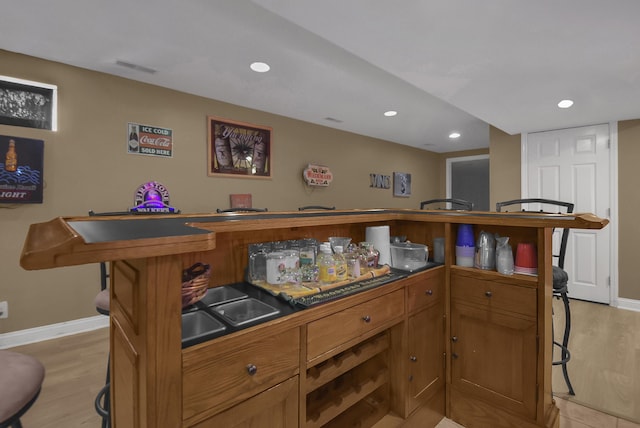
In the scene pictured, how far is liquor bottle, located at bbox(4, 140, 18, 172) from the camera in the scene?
2498mm

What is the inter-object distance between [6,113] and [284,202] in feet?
9.36

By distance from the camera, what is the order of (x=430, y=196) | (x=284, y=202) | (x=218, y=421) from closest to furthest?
(x=218, y=421) < (x=284, y=202) < (x=430, y=196)

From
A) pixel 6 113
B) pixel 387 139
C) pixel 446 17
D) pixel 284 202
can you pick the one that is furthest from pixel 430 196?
pixel 6 113

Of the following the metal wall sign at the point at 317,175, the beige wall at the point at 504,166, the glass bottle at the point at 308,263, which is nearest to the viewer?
the glass bottle at the point at 308,263

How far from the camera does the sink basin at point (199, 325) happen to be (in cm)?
90

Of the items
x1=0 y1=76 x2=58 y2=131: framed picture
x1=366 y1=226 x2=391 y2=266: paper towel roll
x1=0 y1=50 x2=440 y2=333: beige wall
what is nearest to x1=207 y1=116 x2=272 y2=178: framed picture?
x1=0 y1=50 x2=440 y2=333: beige wall

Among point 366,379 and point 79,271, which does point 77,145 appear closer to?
point 79,271

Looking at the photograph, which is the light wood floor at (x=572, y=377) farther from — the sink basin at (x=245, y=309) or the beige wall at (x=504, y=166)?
the beige wall at (x=504, y=166)

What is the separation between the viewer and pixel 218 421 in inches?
33.6

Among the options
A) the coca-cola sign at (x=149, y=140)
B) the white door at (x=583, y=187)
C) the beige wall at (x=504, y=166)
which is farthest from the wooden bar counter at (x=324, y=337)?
the beige wall at (x=504, y=166)

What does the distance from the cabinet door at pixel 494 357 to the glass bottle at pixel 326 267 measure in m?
0.82

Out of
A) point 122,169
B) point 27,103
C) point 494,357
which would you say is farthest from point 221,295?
point 27,103

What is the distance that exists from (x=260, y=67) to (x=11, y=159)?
219 centimetres

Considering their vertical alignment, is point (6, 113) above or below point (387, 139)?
below
